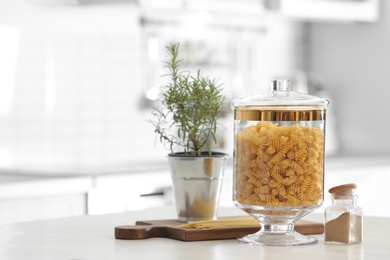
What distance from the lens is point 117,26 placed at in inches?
158

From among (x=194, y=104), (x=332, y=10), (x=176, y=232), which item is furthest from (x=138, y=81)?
(x=176, y=232)

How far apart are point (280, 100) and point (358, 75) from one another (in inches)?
129

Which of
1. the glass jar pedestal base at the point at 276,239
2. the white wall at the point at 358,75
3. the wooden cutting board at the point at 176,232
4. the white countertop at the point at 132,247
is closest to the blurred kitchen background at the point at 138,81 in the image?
the white wall at the point at 358,75

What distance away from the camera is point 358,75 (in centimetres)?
475

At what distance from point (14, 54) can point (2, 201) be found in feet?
3.13

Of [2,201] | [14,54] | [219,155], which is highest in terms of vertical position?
[14,54]

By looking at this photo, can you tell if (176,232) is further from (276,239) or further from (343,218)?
(343,218)

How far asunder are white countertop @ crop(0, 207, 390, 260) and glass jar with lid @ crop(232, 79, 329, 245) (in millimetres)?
61

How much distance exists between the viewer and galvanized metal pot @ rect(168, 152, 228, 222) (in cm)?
173

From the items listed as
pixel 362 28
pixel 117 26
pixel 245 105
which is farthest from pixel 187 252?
pixel 362 28

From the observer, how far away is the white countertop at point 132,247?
1.41 meters

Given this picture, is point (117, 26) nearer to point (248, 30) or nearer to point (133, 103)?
point (133, 103)

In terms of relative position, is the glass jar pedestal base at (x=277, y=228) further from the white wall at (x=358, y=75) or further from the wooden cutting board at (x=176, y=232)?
the white wall at (x=358, y=75)

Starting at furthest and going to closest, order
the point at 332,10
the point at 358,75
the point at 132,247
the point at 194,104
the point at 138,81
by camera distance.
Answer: the point at 358,75, the point at 332,10, the point at 138,81, the point at 194,104, the point at 132,247
